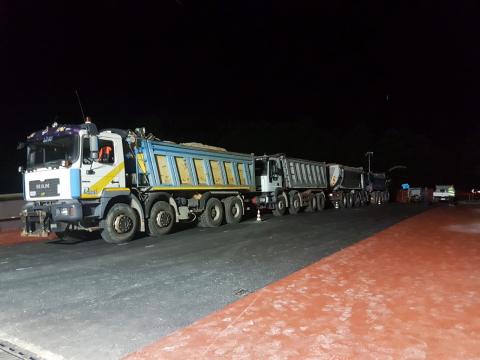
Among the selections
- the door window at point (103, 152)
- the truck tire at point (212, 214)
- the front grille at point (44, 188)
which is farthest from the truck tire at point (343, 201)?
the front grille at point (44, 188)

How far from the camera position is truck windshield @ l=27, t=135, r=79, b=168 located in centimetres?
987

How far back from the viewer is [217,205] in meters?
14.9

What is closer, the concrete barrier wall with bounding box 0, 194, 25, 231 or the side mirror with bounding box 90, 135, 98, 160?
the side mirror with bounding box 90, 135, 98, 160

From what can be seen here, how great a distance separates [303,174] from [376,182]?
14144 millimetres

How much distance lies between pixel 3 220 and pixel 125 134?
25.1 ft

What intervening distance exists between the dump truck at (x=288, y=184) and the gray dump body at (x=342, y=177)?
1.02 meters

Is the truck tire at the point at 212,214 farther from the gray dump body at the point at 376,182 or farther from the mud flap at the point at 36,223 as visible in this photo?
the gray dump body at the point at 376,182

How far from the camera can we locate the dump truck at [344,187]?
2584 cm

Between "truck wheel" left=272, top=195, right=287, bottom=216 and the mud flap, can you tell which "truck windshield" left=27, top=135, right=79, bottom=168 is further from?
"truck wheel" left=272, top=195, right=287, bottom=216

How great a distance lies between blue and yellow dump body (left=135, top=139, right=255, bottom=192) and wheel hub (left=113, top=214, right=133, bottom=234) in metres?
1.42

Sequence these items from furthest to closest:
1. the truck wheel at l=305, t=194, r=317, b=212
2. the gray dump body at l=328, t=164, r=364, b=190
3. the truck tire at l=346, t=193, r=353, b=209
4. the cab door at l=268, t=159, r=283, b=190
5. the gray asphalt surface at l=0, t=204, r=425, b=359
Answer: the truck tire at l=346, t=193, r=353, b=209 < the gray dump body at l=328, t=164, r=364, b=190 < the truck wheel at l=305, t=194, r=317, b=212 < the cab door at l=268, t=159, r=283, b=190 < the gray asphalt surface at l=0, t=204, r=425, b=359

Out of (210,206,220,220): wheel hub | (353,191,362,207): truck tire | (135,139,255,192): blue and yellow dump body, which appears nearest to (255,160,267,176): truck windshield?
(135,139,255,192): blue and yellow dump body

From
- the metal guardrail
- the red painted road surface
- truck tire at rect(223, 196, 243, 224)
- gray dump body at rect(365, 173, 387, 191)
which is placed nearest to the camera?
the red painted road surface

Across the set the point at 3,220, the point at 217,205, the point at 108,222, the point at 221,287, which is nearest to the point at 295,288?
the point at 221,287
